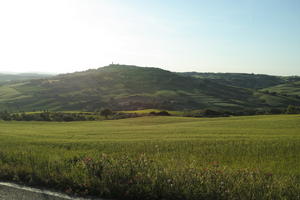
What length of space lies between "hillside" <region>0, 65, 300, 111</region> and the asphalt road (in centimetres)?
8142

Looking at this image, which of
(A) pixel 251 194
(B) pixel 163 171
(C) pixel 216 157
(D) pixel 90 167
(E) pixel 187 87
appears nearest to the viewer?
(A) pixel 251 194

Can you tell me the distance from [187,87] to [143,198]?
149 metres

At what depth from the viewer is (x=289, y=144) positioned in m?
9.01

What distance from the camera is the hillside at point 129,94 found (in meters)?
95.3

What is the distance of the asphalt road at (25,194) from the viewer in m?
4.14

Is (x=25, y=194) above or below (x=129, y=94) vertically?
above

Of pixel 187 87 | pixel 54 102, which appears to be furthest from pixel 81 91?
pixel 187 87

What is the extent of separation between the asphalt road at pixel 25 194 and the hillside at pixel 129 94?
81424mm

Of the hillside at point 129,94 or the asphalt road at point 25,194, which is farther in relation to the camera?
the hillside at point 129,94

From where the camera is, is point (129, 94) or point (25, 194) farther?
point (129, 94)

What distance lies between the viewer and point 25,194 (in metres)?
4.29

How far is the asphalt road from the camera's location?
414 centimetres

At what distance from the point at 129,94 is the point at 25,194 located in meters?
116

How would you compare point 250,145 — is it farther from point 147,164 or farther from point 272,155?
point 147,164
